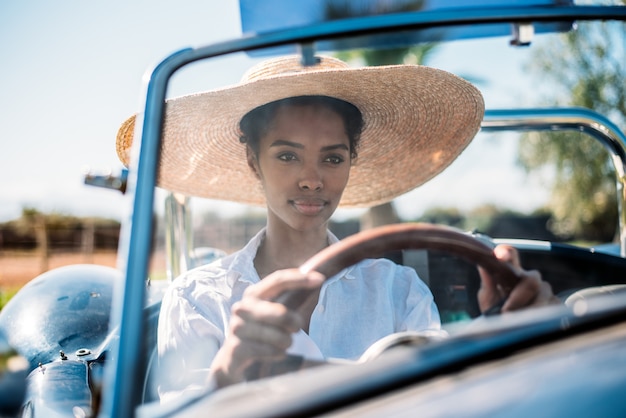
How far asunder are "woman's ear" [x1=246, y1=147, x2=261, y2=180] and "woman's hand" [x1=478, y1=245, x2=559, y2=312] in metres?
0.86

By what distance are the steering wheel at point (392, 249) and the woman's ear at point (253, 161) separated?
0.78 metres

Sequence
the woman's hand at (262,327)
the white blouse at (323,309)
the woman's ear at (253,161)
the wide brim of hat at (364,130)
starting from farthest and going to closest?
the woman's ear at (253,161), the wide brim of hat at (364,130), the white blouse at (323,309), the woman's hand at (262,327)

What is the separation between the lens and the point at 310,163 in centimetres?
152

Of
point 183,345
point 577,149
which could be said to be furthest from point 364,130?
point 577,149

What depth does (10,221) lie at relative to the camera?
808 inches

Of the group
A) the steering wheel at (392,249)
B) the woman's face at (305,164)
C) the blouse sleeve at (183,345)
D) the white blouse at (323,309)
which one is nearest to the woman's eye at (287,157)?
the woman's face at (305,164)

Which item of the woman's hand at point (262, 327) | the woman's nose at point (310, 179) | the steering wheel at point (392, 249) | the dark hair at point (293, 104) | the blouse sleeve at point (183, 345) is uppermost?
the dark hair at point (293, 104)

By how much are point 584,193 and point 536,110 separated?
651 inches

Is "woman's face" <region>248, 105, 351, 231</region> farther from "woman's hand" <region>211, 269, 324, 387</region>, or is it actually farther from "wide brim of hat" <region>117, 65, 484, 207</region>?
"woman's hand" <region>211, 269, 324, 387</region>

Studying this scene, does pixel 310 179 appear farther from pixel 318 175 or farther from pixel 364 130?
pixel 364 130

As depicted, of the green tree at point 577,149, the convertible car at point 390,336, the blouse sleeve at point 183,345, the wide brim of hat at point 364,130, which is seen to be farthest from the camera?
the green tree at point 577,149

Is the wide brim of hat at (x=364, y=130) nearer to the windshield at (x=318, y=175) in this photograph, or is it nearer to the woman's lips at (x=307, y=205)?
the windshield at (x=318, y=175)

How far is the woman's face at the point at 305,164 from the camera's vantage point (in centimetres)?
152

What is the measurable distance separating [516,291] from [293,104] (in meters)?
0.81
